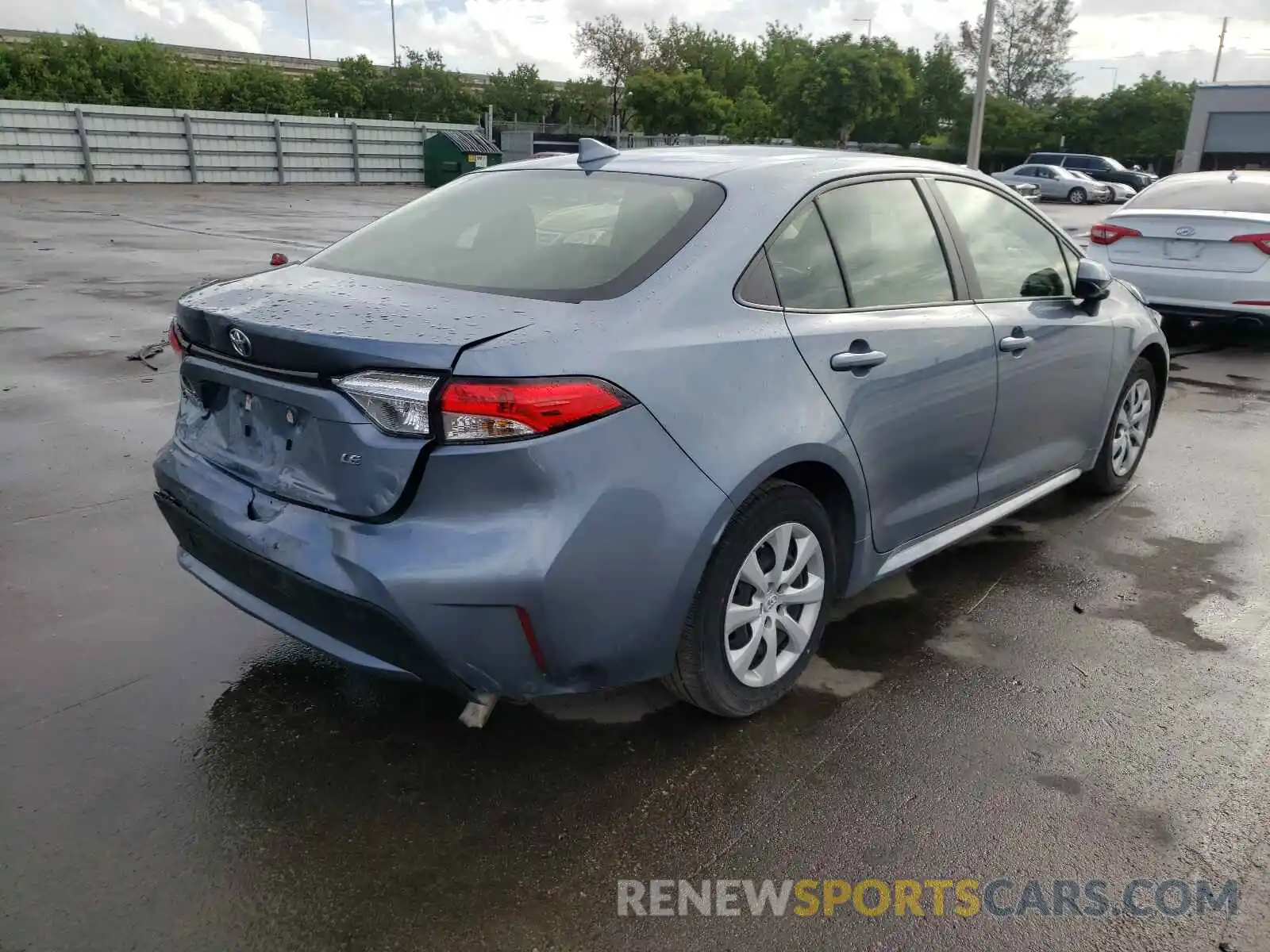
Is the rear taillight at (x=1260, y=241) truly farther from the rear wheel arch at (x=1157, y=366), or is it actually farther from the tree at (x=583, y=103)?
the tree at (x=583, y=103)

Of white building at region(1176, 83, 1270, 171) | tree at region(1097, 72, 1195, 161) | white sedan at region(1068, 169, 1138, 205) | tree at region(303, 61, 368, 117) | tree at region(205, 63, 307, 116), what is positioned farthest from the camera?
tree at region(303, 61, 368, 117)

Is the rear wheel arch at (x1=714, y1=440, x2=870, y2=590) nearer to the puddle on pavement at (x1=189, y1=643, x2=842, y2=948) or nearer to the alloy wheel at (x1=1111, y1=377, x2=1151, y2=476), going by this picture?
the puddle on pavement at (x1=189, y1=643, x2=842, y2=948)

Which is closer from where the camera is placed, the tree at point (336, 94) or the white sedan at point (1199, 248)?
the white sedan at point (1199, 248)

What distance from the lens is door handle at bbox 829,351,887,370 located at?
3080 millimetres

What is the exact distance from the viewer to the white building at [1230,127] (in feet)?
86.5

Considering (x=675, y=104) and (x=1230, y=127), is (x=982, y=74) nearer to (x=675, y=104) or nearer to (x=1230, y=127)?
(x=1230, y=127)

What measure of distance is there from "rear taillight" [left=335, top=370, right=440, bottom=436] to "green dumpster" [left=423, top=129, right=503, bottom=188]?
29.7m

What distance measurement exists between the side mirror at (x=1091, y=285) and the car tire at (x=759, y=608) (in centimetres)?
190

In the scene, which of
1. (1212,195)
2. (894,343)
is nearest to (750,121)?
(1212,195)

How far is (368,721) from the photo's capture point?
10.2 feet

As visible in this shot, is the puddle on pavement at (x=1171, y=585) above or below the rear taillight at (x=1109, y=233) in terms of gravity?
below

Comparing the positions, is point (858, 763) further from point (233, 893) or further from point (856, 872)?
point (233, 893)

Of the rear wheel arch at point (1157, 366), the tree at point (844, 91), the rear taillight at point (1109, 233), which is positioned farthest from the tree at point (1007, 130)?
the rear wheel arch at point (1157, 366)

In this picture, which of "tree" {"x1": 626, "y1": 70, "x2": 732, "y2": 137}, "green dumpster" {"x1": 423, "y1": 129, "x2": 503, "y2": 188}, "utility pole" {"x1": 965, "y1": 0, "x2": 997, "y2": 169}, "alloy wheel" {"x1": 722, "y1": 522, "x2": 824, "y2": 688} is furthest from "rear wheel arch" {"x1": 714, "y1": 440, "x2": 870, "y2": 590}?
"tree" {"x1": 626, "y1": 70, "x2": 732, "y2": 137}
